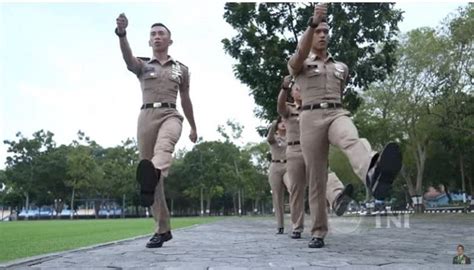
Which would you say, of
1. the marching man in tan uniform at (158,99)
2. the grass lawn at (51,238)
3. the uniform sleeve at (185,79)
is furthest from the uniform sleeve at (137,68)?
the grass lawn at (51,238)

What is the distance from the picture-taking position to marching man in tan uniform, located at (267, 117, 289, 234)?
9.52 metres

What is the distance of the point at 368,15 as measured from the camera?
51.3 feet

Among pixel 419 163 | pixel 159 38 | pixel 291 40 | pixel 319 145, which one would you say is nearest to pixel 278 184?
pixel 319 145

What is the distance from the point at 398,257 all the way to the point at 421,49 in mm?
25915

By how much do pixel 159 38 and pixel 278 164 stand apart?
4.42 meters

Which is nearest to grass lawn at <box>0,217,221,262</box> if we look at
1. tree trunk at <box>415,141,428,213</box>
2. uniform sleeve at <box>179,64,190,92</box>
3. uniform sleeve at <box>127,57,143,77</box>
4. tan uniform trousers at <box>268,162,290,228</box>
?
uniform sleeve at <box>127,57,143,77</box>

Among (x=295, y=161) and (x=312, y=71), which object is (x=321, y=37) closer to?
(x=312, y=71)

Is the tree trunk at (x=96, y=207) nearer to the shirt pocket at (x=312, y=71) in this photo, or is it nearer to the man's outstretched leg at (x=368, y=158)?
the shirt pocket at (x=312, y=71)

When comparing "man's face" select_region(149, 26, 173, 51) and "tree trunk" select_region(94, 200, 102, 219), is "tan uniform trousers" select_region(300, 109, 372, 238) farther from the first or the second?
"tree trunk" select_region(94, 200, 102, 219)

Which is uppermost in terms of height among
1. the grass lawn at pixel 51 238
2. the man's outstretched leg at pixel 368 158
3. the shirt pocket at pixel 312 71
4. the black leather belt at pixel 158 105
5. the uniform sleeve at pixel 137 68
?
the uniform sleeve at pixel 137 68

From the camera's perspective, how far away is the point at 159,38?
6.05 meters

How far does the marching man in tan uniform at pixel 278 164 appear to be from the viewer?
952 centimetres

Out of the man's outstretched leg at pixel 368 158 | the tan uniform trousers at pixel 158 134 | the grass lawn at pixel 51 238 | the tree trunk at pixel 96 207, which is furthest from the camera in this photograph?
the tree trunk at pixel 96 207

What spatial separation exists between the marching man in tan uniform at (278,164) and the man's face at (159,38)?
3755mm
